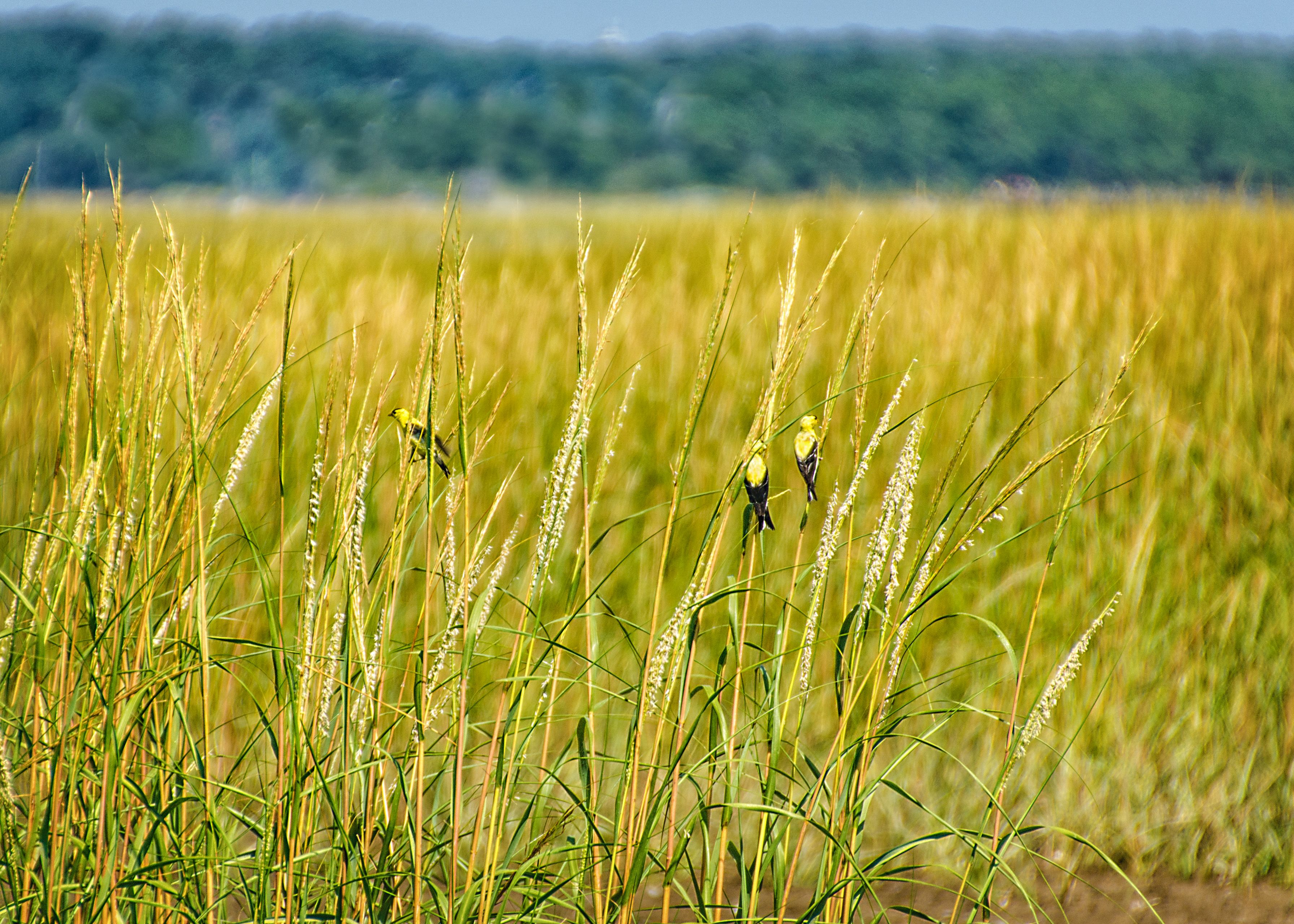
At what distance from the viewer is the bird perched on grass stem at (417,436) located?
2.91 ft

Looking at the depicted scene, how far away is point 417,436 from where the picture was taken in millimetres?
960

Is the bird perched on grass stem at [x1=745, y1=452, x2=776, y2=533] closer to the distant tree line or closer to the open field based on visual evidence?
the open field

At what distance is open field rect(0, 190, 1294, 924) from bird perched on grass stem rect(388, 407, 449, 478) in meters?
0.05

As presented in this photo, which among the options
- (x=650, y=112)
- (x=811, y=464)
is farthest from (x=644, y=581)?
(x=650, y=112)

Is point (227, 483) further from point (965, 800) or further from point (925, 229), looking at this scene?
point (925, 229)

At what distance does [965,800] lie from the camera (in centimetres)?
182

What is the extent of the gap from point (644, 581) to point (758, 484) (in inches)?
48.6

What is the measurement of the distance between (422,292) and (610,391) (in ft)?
4.77

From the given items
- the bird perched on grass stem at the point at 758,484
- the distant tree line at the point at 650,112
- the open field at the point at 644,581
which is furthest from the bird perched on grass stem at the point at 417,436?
the distant tree line at the point at 650,112

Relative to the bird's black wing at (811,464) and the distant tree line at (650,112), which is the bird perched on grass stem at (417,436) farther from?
the distant tree line at (650,112)

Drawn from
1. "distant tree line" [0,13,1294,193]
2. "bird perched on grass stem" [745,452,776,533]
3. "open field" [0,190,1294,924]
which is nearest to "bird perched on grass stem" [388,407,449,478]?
"open field" [0,190,1294,924]

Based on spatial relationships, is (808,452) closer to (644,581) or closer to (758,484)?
(758,484)

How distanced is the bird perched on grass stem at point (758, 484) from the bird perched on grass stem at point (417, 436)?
0.32 meters

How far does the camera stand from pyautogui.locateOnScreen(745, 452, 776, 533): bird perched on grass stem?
0.93 m
